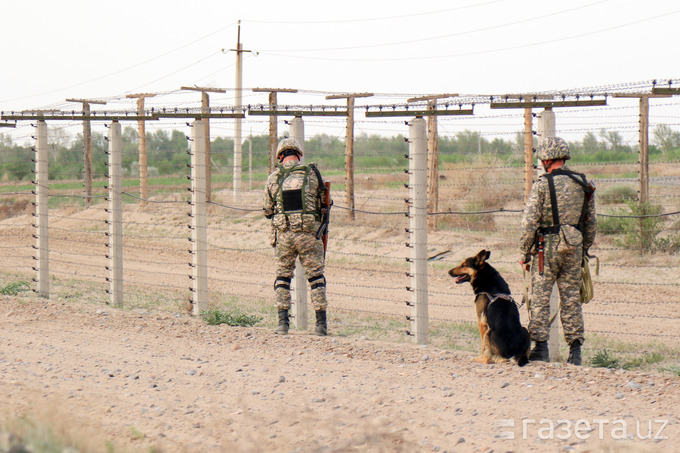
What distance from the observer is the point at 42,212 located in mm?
11719

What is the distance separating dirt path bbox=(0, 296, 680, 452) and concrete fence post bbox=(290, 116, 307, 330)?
81cm

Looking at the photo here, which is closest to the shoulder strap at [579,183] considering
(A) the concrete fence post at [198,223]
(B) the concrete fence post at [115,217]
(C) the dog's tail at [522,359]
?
(C) the dog's tail at [522,359]

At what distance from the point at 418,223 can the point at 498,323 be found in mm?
1822

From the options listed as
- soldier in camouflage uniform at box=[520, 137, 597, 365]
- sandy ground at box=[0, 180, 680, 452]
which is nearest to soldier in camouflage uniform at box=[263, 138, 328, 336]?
sandy ground at box=[0, 180, 680, 452]

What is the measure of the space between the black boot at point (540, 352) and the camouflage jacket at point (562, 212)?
0.92 m

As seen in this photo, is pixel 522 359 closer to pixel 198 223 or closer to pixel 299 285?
pixel 299 285

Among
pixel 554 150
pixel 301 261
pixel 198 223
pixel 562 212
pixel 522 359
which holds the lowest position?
pixel 522 359

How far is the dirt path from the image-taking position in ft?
15.5

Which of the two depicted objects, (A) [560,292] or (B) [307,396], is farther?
(A) [560,292]

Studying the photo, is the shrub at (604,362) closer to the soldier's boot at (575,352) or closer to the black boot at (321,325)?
the soldier's boot at (575,352)

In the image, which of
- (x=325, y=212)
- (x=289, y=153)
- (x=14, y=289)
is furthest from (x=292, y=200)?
(x=14, y=289)

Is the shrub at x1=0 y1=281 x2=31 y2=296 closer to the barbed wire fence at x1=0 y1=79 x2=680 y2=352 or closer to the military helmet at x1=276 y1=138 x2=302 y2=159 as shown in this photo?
the barbed wire fence at x1=0 y1=79 x2=680 y2=352

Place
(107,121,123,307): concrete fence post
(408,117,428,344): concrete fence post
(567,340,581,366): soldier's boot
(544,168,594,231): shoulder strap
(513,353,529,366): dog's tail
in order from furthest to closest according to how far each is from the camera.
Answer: (107,121,123,307): concrete fence post, (408,117,428,344): concrete fence post, (567,340,581,366): soldier's boot, (544,168,594,231): shoulder strap, (513,353,529,366): dog's tail

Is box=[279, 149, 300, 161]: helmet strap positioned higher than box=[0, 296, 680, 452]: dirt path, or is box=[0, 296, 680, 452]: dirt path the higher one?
box=[279, 149, 300, 161]: helmet strap
